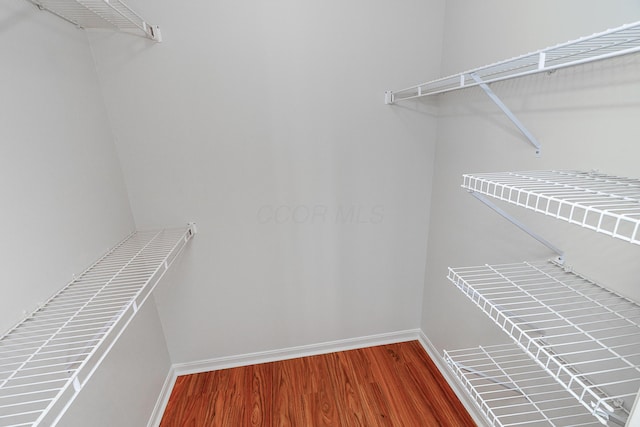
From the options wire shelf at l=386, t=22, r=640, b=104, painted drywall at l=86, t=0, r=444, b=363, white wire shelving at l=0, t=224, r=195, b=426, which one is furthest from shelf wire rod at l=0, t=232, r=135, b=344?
wire shelf at l=386, t=22, r=640, b=104

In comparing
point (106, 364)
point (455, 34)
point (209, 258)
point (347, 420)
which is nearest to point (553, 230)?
point (455, 34)

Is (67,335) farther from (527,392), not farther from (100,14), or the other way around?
(527,392)

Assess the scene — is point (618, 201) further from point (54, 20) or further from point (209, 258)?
point (54, 20)

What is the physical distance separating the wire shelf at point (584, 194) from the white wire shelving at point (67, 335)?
1.02 m

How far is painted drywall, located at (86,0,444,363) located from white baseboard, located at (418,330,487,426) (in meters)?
0.45

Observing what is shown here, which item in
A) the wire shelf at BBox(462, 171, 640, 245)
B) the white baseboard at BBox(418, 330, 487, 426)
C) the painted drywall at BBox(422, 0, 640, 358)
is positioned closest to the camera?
the wire shelf at BBox(462, 171, 640, 245)

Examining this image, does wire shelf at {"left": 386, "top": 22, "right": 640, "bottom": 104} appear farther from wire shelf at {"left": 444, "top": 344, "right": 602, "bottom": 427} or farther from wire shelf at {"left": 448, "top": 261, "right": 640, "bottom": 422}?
wire shelf at {"left": 444, "top": 344, "right": 602, "bottom": 427}

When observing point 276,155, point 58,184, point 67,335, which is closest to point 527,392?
point 276,155

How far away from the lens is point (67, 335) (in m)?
0.98

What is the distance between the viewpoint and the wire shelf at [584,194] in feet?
1.71

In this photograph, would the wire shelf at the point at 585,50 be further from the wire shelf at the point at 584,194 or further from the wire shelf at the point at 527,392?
the wire shelf at the point at 527,392

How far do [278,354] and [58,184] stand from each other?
156 centimetres

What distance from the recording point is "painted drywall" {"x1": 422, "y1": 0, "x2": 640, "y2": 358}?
0.81 meters

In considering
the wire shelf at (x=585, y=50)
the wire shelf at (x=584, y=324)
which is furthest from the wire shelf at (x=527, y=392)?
the wire shelf at (x=585, y=50)
